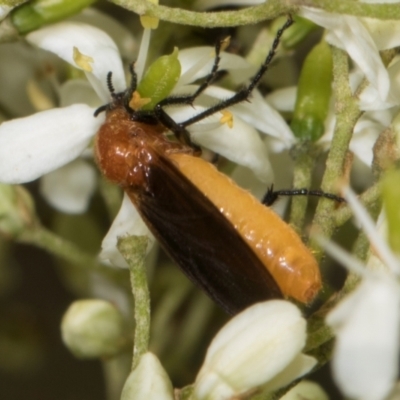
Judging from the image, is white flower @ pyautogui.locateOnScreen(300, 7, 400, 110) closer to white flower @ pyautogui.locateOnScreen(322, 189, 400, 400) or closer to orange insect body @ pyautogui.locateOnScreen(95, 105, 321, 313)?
orange insect body @ pyautogui.locateOnScreen(95, 105, 321, 313)

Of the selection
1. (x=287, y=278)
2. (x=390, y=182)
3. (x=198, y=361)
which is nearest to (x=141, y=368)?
(x=287, y=278)

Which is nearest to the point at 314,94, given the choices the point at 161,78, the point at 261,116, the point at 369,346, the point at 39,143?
the point at 261,116

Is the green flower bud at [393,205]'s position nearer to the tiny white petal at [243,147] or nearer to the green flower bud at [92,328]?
the tiny white petal at [243,147]

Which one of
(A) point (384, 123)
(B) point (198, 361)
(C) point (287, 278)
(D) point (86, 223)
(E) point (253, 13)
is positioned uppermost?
(E) point (253, 13)

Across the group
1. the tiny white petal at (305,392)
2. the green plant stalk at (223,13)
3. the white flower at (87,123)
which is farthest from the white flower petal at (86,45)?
the tiny white petal at (305,392)

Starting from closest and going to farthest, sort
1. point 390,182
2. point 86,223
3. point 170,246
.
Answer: point 390,182, point 170,246, point 86,223

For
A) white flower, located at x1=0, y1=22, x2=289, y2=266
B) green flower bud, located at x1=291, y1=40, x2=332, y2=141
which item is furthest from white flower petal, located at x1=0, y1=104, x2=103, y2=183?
green flower bud, located at x1=291, y1=40, x2=332, y2=141

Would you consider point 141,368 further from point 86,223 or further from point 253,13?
point 86,223
